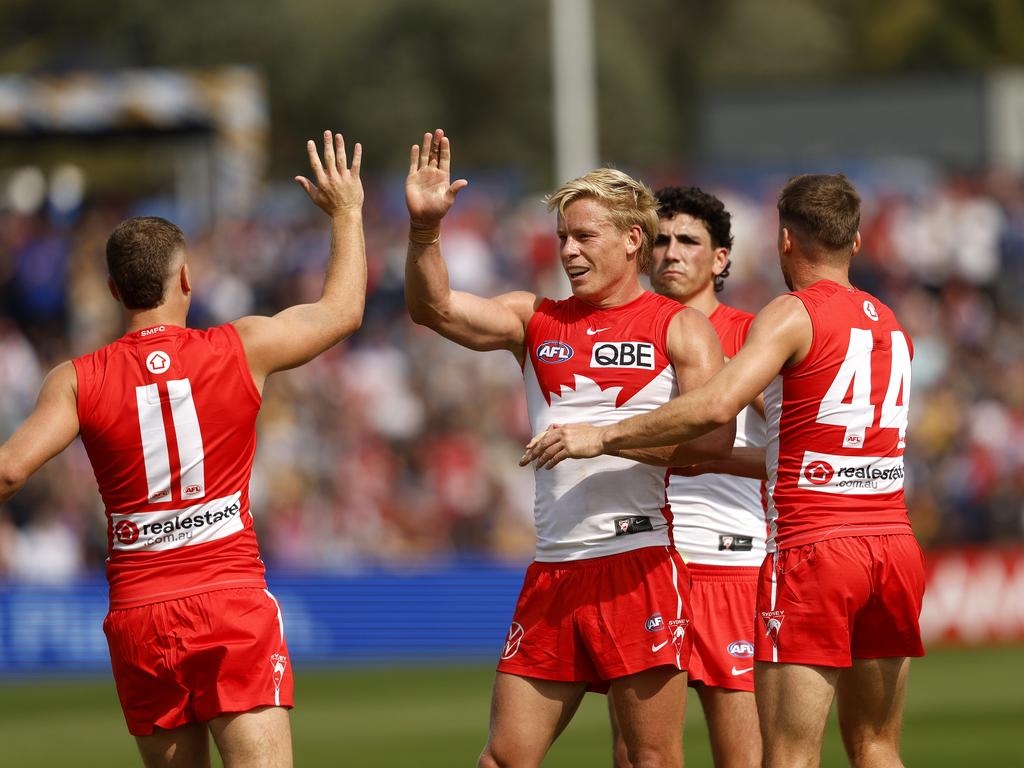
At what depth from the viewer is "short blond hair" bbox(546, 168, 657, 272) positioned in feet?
22.3

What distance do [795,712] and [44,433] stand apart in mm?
2944

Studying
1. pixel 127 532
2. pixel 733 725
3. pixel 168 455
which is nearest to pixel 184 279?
pixel 168 455

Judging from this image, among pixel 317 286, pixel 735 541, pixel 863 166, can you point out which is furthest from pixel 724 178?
pixel 735 541

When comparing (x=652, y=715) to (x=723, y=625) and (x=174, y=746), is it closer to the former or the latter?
(x=723, y=625)

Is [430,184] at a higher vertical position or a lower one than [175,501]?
higher

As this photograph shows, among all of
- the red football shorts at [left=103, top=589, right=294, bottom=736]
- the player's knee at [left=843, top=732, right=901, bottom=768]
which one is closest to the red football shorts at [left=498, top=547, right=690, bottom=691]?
the player's knee at [left=843, top=732, right=901, bottom=768]

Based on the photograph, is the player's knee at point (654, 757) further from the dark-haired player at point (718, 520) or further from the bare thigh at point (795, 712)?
the dark-haired player at point (718, 520)

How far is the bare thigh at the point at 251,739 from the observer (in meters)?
6.12

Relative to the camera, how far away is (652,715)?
21.5 feet

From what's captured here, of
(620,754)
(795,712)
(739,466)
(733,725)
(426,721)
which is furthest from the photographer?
(426,721)

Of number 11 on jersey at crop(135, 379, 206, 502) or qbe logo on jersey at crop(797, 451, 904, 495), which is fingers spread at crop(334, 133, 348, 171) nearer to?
number 11 on jersey at crop(135, 379, 206, 502)

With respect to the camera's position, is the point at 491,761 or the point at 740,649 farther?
the point at 740,649

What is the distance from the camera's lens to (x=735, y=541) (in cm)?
777

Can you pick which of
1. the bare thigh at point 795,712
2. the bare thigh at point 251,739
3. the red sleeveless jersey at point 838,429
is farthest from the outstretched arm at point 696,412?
the bare thigh at point 251,739
